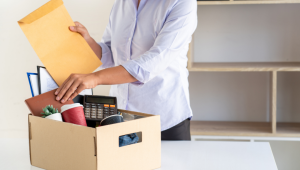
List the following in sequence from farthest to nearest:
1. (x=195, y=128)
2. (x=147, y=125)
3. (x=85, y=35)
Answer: (x=195, y=128) < (x=85, y=35) < (x=147, y=125)

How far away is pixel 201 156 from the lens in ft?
2.99

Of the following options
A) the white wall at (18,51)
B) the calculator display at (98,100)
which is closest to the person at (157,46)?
the calculator display at (98,100)

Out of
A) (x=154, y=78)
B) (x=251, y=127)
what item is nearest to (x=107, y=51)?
(x=154, y=78)

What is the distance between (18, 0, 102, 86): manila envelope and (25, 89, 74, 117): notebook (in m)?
0.08

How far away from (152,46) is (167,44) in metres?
0.10

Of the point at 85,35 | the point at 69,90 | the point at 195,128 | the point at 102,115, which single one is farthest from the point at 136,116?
the point at 195,128

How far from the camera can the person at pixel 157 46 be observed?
1063 millimetres

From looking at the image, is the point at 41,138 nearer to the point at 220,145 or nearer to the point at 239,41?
the point at 220,145

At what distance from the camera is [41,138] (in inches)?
31.7

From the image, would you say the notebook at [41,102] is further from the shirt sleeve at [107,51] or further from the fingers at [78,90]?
the shirt sleeve at [107,51]

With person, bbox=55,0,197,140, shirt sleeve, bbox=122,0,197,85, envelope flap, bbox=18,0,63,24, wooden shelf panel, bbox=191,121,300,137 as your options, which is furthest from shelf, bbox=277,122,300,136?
envelope flap, bbox=18,0,63,24

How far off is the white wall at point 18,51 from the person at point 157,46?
79 cm

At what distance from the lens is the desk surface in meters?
0.84

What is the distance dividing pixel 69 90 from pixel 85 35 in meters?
0.36
